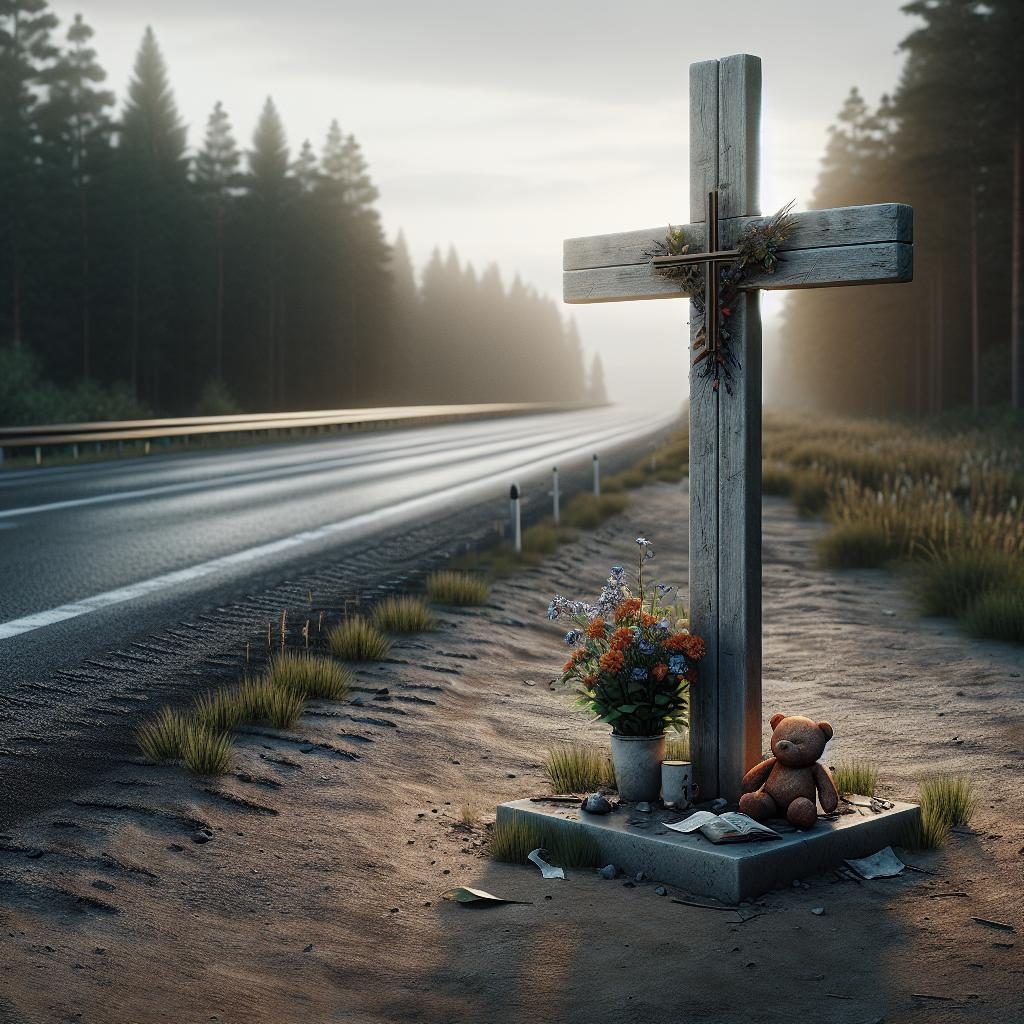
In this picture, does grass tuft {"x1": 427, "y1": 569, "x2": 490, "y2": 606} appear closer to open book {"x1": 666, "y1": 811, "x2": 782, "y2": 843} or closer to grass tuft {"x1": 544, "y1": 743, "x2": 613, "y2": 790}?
grass tuft {"x1": 544, "y1": 743, "x2": 613, "y2": 790}

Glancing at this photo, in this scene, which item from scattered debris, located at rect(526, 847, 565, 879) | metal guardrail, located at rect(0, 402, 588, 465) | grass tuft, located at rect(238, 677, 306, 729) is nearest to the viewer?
scattered debris, located at rect(526, 847, 565, 879)

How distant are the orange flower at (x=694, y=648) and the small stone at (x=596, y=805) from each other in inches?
27.8

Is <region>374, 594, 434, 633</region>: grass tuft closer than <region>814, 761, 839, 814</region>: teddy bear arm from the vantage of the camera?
No

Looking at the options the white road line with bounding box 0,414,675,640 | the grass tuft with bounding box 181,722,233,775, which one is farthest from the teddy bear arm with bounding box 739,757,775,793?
the white road line with bounding box 0,414,675,640

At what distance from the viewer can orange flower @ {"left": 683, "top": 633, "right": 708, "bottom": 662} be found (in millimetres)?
5207

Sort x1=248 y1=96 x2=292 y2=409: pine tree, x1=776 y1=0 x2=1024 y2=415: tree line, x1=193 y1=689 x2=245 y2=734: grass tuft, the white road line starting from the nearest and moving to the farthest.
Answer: x1=193 y1=689 x2=245 y2=734: grass tuft < the white road line < x1=776 y1=0 x2=1024 y2=415: tree line < x1=248 y1=96 x2=292 y2=409: pine tree

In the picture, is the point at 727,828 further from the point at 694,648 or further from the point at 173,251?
the point at 173,251

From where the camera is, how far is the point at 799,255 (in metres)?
5.03

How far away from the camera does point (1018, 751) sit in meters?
6.43

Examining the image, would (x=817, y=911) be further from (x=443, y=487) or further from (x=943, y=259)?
(x=943, y=259)

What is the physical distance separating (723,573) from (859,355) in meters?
69.5

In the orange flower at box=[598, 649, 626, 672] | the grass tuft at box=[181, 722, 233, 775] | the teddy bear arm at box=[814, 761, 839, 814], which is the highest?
the orange flower at box=[598, 649, 626, 672]

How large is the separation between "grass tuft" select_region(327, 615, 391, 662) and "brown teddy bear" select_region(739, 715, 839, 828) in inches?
133

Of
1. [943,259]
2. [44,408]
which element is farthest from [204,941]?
[943,259]
